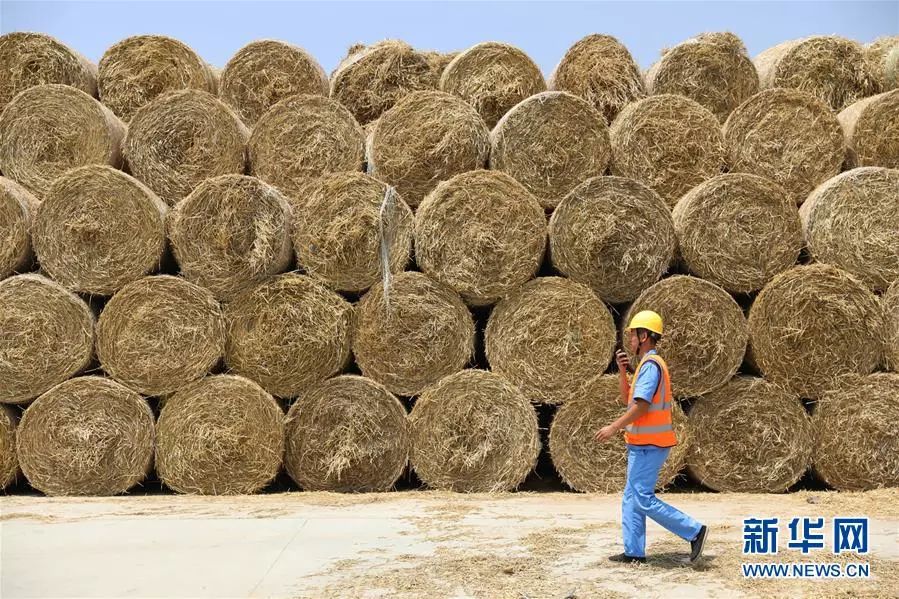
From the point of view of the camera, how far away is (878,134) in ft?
22.5

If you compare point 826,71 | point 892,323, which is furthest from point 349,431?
point 826,71

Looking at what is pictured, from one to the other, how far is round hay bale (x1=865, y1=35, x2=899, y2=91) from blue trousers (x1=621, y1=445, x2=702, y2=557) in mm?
4664

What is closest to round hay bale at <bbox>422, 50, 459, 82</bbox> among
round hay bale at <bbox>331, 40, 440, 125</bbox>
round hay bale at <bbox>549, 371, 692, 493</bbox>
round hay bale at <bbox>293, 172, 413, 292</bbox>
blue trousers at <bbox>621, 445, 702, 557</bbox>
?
round hay bale at <bbox>331, 40, 440, 125</bbox>

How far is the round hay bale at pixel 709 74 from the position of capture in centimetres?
735

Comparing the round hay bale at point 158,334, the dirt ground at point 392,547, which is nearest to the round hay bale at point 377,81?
the round hay bale at point 158,334

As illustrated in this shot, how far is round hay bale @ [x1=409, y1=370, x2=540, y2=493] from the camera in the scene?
6.35 m

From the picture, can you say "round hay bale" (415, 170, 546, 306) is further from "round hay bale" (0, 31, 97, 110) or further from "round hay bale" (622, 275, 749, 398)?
"round hay bale" (0, 31, 97, 110)

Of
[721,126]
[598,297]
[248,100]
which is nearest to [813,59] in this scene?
[721,126]

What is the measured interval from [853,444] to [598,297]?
1.97 meters

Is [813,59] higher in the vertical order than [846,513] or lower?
higher

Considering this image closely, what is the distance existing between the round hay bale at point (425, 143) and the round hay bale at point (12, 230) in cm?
240

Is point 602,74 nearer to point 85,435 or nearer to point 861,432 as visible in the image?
point 861,432

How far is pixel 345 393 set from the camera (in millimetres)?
6363

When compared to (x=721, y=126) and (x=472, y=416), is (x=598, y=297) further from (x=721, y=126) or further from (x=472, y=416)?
(x=721, y=126)
